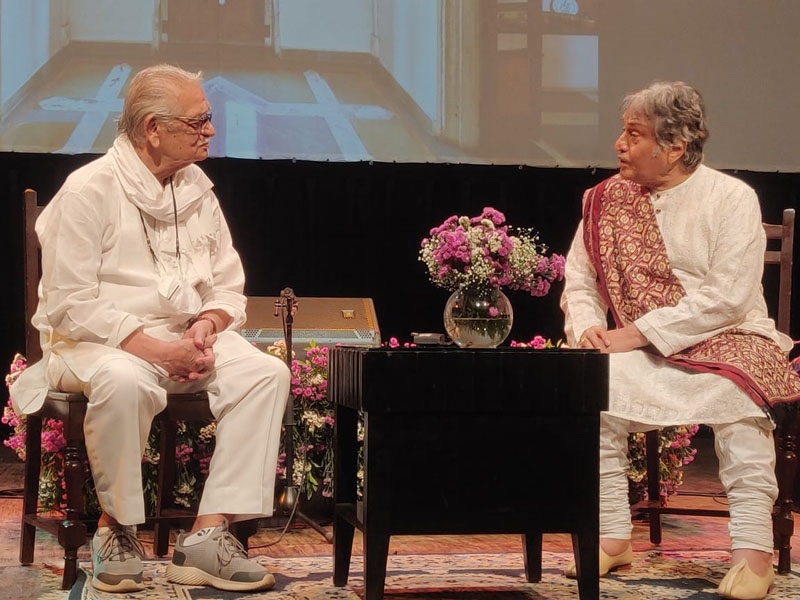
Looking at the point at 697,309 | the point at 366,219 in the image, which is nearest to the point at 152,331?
the point at 697,309

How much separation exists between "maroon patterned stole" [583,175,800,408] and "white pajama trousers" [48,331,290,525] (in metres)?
0.97

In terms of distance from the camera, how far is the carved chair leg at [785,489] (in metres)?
2.96

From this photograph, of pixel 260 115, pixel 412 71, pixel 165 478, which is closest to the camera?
pixel 165 478

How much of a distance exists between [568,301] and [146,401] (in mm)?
1230

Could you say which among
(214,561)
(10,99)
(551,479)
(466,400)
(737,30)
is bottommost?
(214,561)

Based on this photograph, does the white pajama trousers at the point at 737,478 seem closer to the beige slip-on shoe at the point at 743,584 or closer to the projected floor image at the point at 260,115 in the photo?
the beige slip-on shoe at the point at 743,584

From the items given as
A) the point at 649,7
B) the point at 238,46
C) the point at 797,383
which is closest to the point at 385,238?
the point at 238,46

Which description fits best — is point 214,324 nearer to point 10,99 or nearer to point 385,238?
point 10,99

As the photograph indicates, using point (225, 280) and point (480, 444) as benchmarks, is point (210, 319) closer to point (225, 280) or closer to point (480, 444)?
point (225, 280)

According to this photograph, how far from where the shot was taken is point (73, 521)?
2684 millimetres

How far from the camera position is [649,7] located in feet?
18.3

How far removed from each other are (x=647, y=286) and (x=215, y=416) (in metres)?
1.21

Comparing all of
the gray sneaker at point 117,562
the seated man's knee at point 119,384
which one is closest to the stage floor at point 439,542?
the gray sneaker at point 117,562

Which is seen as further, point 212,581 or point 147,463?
point 147,463
